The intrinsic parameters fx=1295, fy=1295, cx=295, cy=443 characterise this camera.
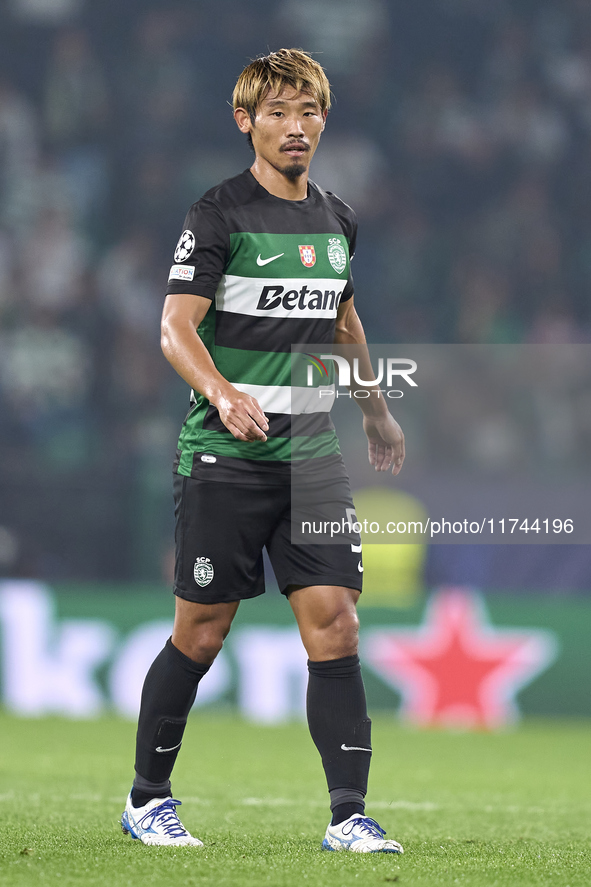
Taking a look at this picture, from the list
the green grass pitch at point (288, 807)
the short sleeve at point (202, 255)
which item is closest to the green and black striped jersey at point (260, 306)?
the short sleeve at point (202, 255)

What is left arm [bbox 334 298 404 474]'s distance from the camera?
3.63m

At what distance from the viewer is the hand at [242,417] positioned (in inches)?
117

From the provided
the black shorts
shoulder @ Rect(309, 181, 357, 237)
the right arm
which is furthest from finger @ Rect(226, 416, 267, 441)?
shoulder @ Rect(309, 181, 357, 237)

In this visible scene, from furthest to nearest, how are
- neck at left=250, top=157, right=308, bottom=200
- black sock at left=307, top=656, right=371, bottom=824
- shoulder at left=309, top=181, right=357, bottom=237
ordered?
shoulder at left=309, top=181, right=357, bottom=237, neck at left=250, top=157, right=308, bottom=200, black sock at left=307, top=656, right=371, bottom=824

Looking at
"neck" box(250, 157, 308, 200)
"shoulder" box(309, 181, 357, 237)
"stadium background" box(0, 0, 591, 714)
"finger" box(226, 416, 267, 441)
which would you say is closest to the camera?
"finger" box(226, 416, 267, 441)

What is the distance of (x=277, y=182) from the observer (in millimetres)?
3402

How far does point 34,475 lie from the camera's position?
792 cm

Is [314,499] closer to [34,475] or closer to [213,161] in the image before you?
[34,475]

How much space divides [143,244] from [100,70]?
1.84m

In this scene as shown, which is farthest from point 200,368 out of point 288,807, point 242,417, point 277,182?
point 288,807

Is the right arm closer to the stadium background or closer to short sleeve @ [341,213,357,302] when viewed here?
short sleeve @ [341,213,357,302]

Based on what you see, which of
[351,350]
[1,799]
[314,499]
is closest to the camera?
[314,499]

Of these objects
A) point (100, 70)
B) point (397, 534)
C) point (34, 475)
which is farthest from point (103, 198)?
point (397, 534)

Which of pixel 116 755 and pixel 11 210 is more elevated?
pixel 11 210
